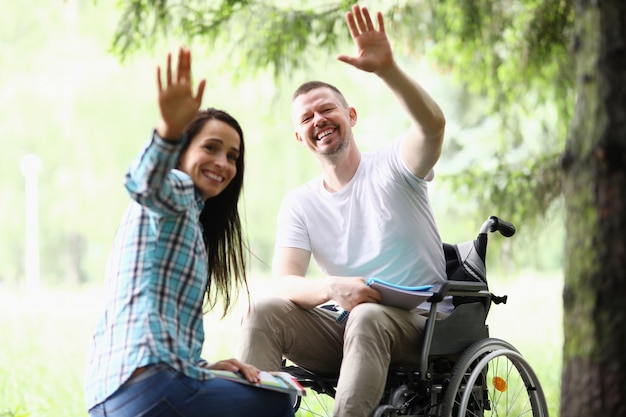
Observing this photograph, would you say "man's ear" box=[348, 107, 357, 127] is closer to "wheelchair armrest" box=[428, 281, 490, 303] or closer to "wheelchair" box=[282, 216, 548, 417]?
"wheelchair" box=[282, 216, 548, 417]

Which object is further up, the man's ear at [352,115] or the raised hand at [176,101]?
the man's ear at [352,115]

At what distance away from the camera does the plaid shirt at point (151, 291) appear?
2166 mm

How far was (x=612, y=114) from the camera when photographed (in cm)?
A: 210

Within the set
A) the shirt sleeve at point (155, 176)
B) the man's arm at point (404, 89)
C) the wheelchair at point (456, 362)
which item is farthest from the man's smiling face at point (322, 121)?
the shirt sleeve at point (155, 176)

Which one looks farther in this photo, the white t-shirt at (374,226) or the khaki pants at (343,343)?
the white t-shirt at (374,226)

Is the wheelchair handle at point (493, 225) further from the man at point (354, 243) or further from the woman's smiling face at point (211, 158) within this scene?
the woman's smiling face at point (211, 158)

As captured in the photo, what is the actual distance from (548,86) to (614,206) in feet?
15.3

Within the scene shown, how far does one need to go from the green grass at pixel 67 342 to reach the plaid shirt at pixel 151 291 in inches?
44.9

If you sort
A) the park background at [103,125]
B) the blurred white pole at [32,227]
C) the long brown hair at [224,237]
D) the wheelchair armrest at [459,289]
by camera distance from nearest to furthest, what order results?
the long brown hair at [224,237] → the wheelchair armrest at [459,289] → the park background at [103,125] → the blurred white pole at [32,227]

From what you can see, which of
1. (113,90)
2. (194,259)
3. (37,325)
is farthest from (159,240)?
(113,90)

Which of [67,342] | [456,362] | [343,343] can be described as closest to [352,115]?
[343,343]

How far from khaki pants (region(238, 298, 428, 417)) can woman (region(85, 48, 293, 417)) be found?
41 centimetres

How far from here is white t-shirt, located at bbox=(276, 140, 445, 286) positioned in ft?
10.6

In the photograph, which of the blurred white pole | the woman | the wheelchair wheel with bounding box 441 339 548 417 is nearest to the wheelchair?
the wheelchair wheel with bounding box 441 339 548 417
